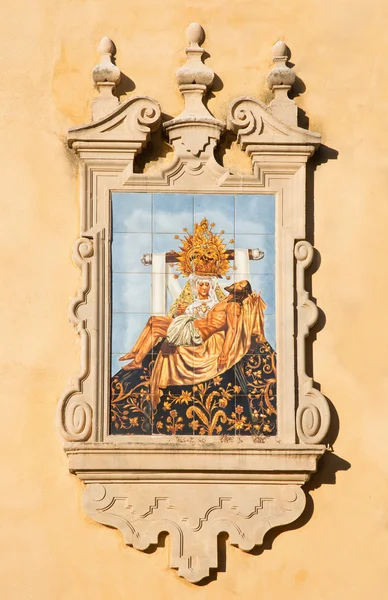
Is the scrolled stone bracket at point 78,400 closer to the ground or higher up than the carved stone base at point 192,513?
higher up

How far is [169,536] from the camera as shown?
31.5 feet

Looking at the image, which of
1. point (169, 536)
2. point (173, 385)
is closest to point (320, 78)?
point (173, 385)

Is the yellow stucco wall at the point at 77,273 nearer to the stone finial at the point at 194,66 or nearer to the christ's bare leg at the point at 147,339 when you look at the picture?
the stone finial at the point at 194,66

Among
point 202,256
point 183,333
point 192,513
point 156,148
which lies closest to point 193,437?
point 192,513

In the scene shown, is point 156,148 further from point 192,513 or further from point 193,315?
point 192,513

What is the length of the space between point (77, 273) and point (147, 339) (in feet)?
1.73

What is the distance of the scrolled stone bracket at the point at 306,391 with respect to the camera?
9.73 metres

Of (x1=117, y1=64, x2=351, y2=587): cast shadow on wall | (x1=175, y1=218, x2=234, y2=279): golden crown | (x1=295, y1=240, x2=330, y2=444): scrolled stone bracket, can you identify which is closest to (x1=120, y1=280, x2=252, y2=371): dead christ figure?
(x1=175, y1=218, x2=234, y2=279): golden crown

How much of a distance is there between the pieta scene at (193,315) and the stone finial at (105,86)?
50 cm

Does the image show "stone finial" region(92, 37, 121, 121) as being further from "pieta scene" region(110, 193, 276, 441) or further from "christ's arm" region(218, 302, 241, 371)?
"christ's arm" region(218, 302, 241, 371)

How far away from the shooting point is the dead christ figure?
9820 mm

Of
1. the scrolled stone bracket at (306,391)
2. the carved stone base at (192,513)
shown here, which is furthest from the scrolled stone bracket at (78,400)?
the scrolled stone bracket at (306,391)

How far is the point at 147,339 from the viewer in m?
9.84

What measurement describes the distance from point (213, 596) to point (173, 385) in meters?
1.13
